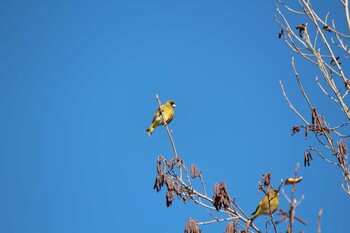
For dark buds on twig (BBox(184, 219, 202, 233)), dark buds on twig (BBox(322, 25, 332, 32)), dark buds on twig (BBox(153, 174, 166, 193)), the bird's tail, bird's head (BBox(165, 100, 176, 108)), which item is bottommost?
dark buds on twig (BBox(184, 219, 202, 233))

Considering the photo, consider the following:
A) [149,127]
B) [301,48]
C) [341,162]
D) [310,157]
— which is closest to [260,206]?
[310,157]

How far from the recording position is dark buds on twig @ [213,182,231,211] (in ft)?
11.9

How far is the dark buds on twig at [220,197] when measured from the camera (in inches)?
143

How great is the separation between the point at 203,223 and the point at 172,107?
6530 mm

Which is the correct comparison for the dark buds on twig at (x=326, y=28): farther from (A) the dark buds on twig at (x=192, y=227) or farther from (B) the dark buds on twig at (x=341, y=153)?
(A) the dark buds on twig at (x=192, y=227)

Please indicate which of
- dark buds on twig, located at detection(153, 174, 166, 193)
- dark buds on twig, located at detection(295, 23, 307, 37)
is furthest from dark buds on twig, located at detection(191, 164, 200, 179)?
dark buds on twig, located at detection(295, 23, 307, 37)

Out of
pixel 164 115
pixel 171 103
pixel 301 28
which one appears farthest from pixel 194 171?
pixel 171 103

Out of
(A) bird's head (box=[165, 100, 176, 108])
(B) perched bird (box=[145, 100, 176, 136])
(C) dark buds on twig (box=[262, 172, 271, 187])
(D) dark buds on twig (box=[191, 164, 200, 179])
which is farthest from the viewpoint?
(A) bird's head (box=[165, 100, 176, 108])

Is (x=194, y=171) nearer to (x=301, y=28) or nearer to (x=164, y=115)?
(x=301, y=28)

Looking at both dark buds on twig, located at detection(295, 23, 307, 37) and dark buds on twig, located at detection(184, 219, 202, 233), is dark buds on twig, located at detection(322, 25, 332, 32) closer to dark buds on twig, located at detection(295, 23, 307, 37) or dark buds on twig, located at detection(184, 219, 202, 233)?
dark buds on twig, located at detection(295, 23, 307, 37)

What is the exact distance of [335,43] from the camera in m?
4.81

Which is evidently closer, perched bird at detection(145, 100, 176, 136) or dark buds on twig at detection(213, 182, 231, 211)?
dark buds on twig at detection(213, 182, 231, 211)

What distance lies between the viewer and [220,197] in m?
3.63

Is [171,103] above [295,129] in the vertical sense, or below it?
above
